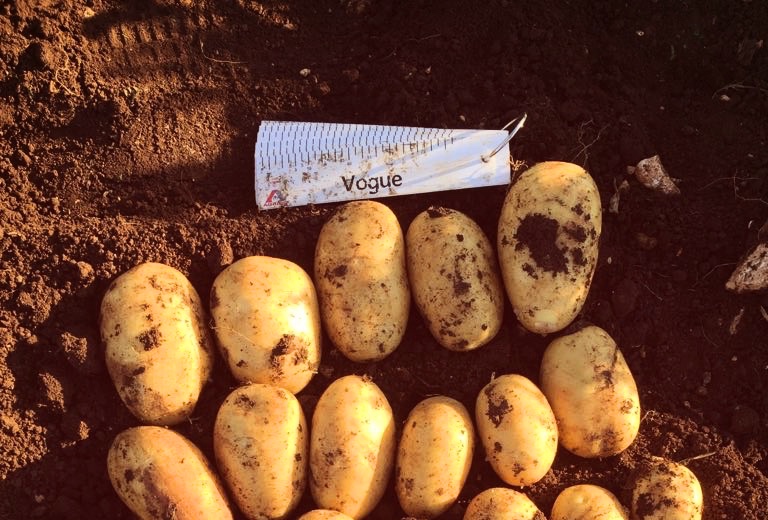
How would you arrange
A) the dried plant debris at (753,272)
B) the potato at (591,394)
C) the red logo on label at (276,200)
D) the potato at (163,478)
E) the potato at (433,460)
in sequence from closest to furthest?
the potato at (163,478) < the potato at (433,460) < the potato at (591,394) < the dried plant debris at (753,272) < the red logo on label at (276,200)

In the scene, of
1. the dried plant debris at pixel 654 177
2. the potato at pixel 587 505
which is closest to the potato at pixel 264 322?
the potato at pixel 587 505

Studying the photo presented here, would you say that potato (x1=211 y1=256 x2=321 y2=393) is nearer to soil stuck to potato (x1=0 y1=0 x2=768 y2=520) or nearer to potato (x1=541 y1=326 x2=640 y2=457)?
soil stuck to potato (x1=0 y1=0 x2=768 y2=520)

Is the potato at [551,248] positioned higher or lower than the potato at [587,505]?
higher

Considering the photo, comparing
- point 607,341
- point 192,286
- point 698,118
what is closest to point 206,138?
point 192,286

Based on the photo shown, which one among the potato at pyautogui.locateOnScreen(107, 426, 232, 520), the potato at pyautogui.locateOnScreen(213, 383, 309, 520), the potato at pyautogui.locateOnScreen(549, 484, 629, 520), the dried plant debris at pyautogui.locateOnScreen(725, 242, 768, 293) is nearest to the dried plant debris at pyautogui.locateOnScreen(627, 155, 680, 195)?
the dried plant debris at pyautogui.locateOnScreen(725, 242, 768, 293)

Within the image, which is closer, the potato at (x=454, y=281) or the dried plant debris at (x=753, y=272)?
the potato at (x=454, y=281)

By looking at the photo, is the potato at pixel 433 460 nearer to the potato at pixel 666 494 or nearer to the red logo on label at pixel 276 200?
the potato at pixel 666 494

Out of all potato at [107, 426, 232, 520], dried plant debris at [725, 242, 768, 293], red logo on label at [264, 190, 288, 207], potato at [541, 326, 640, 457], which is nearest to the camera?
potato at [107, 426, 232, 520]

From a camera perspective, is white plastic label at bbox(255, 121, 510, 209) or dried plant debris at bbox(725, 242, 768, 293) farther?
white plastic label at bbox(255, 121, 510, 209)
